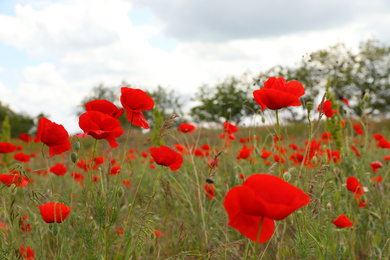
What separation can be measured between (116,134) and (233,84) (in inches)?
1069

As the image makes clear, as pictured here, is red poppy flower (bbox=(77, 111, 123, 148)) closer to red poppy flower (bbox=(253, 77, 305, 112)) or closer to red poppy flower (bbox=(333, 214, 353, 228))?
red poppy flower (bbox=(253, 77, 305, 112))

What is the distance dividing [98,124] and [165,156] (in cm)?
29

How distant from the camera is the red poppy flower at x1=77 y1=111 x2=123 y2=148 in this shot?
4.23ft

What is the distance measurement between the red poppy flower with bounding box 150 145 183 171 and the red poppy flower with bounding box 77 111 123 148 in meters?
0.16

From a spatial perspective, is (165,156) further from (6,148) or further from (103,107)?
(6,148)

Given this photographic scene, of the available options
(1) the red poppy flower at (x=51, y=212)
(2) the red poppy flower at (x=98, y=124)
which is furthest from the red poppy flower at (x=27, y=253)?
(2) the red poppy flower at (x=98, y=124)

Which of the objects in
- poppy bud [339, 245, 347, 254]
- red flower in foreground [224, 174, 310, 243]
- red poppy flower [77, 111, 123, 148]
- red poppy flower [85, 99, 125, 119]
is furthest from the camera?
poppy bud [339, 245, 347, 254]

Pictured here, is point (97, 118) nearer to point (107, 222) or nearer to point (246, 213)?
point (107, 222)

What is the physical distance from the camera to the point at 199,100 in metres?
27.2

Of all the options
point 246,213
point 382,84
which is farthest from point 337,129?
point 382,84

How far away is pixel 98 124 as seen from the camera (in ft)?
4.35

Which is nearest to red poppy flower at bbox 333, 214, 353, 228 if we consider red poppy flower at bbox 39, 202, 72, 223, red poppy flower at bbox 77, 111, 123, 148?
red poppy flower at bbox 77, 111, 123, 148

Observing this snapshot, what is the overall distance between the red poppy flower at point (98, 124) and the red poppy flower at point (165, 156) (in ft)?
0.54

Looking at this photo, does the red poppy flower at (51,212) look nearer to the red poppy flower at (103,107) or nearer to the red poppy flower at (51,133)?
the red poppy flower at (51,133)
